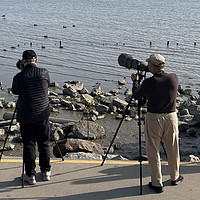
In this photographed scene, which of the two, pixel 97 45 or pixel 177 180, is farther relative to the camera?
pixel 97 45

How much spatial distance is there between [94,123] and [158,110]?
250 inches

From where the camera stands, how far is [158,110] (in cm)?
593

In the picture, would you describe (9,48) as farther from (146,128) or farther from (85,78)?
(146,128)

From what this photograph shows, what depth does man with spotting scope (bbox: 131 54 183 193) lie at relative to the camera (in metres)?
5.86

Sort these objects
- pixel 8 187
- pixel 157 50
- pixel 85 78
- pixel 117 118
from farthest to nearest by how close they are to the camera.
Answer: pixel 157 50 → pixel 85 78 → pixel 117 118 → pixel 8 187

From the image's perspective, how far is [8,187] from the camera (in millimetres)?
6391

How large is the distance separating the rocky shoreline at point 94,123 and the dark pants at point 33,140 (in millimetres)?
1355

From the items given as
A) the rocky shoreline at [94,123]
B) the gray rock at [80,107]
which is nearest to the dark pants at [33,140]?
the rocky shoreline at [94,123]

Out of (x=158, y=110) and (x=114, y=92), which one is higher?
(x=158, y=110)

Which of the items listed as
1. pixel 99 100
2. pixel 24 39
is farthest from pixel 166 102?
pixel 24 39

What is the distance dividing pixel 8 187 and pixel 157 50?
80.9 feet

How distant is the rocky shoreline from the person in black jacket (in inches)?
57.9

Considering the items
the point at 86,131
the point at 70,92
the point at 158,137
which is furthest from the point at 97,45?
the point at 158,137

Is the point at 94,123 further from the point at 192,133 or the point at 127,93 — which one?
the point at 127,93
